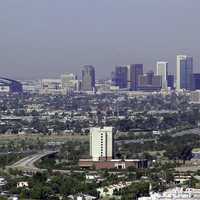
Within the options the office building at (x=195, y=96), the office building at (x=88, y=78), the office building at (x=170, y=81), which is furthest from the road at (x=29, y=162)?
the office building at (x=170, y=81)

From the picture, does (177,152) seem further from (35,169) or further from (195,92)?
(195,92)

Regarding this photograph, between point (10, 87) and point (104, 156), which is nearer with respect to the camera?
point (104, 156)

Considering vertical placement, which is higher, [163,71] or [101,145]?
[163,71]

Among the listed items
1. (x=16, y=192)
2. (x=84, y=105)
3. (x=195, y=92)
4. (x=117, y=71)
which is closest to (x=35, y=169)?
(x=16, y=192)

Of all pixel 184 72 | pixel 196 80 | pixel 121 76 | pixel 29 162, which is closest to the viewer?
pixel 29 162

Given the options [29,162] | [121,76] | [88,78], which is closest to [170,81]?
[121,76]

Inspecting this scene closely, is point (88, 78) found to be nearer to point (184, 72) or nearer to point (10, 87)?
point (10, 87)

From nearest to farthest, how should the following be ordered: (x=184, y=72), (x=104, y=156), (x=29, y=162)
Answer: (x=29, y=162) → (x=104, y=156) → (x=184, y=72)

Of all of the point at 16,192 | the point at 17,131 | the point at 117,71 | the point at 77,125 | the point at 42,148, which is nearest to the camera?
the point at 16,192
